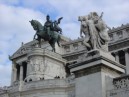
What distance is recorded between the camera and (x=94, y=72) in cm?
1260

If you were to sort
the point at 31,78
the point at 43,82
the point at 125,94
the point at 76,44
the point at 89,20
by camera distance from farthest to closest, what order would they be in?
the point at 76,44, the point at 31,78, the point at 43,82, the point at 89,20, the point at 125,94

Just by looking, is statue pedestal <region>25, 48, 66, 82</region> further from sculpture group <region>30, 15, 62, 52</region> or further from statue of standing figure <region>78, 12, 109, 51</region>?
statue of standing figure <region>78, 12, 109, 51</region>

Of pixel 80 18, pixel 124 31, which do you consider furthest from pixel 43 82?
pixel 80 18

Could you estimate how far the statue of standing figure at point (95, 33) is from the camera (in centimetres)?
1323

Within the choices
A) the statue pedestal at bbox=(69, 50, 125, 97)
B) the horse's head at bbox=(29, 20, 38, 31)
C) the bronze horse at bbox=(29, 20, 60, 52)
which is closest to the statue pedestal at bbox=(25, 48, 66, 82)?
the bronze horse at bbox=(29, 20, 60, 52)

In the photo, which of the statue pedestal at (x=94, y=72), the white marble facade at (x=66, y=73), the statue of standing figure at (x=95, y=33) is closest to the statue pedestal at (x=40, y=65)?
the white marble facade at (x=66, y=73)

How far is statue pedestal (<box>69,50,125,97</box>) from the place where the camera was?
12273 mm

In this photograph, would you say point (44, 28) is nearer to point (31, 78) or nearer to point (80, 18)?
point (31, 78)

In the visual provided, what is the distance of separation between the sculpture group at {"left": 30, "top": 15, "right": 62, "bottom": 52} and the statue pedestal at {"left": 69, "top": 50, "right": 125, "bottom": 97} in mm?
50442

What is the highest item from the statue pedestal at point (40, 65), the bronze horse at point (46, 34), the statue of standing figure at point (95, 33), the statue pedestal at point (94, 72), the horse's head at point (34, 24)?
the horse's head at point (34, 24)

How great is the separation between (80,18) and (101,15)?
861mm

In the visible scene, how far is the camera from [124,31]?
2682 inches

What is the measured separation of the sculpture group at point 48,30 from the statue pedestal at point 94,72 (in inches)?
1986

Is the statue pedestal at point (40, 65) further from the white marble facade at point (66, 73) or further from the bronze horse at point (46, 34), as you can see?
the bronze horse at point (46, 34)
